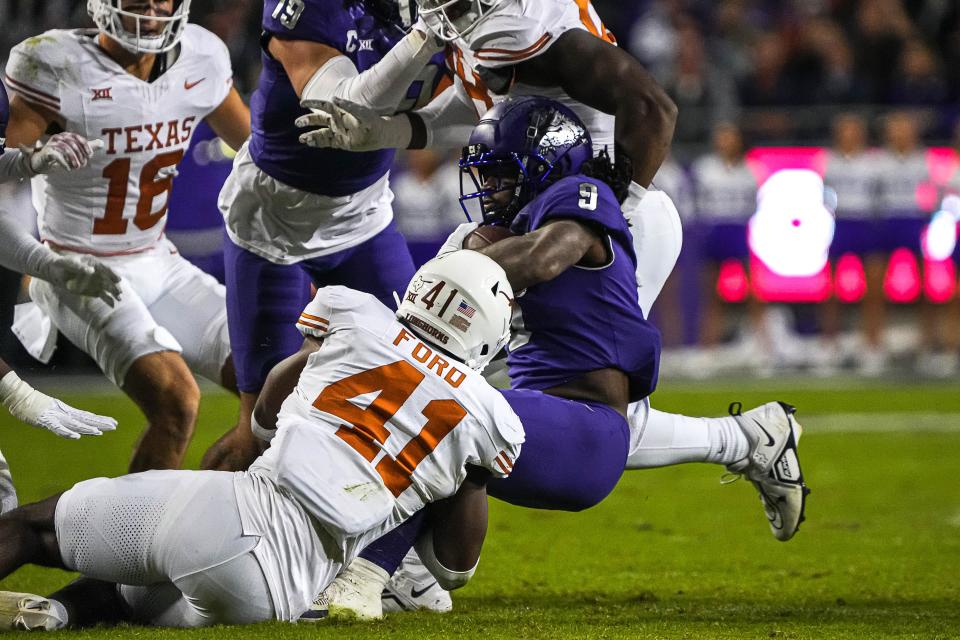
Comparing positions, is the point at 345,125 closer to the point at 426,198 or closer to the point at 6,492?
the point at 6,492

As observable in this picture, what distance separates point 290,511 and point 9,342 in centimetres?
207

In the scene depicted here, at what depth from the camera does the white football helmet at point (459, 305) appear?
2.95 meters

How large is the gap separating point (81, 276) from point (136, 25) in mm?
840

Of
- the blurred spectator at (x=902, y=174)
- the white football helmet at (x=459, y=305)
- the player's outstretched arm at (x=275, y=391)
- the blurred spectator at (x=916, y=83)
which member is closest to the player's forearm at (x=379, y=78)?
the player's outstretched arm at (x=275, y=391)

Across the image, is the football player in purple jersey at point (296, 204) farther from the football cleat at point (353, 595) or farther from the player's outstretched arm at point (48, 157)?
the football cleat at point (353, 595)

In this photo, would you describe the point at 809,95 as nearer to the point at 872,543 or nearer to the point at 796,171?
the point at 796,171

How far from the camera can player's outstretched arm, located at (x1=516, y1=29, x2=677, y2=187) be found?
3.79 m

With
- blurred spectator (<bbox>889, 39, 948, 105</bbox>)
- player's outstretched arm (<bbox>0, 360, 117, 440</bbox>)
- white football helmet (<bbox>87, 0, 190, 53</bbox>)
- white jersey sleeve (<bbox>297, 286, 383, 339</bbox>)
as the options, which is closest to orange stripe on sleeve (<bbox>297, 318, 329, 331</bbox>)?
white jersey sleeve (<bbox>297, 286, 383, 339</bbox>)

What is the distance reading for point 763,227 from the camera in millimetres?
11062

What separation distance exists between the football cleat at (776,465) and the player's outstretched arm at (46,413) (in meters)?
1.89

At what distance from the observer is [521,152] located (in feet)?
11.4

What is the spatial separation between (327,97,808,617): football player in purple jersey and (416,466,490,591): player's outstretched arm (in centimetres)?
8

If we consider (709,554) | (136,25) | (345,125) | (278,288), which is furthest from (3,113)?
(709,554)

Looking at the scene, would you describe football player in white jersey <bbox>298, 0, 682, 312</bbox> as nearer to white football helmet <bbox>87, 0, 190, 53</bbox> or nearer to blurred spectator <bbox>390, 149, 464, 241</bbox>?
white football helmet <bbox>87, 0, 190, 53</bbox>
